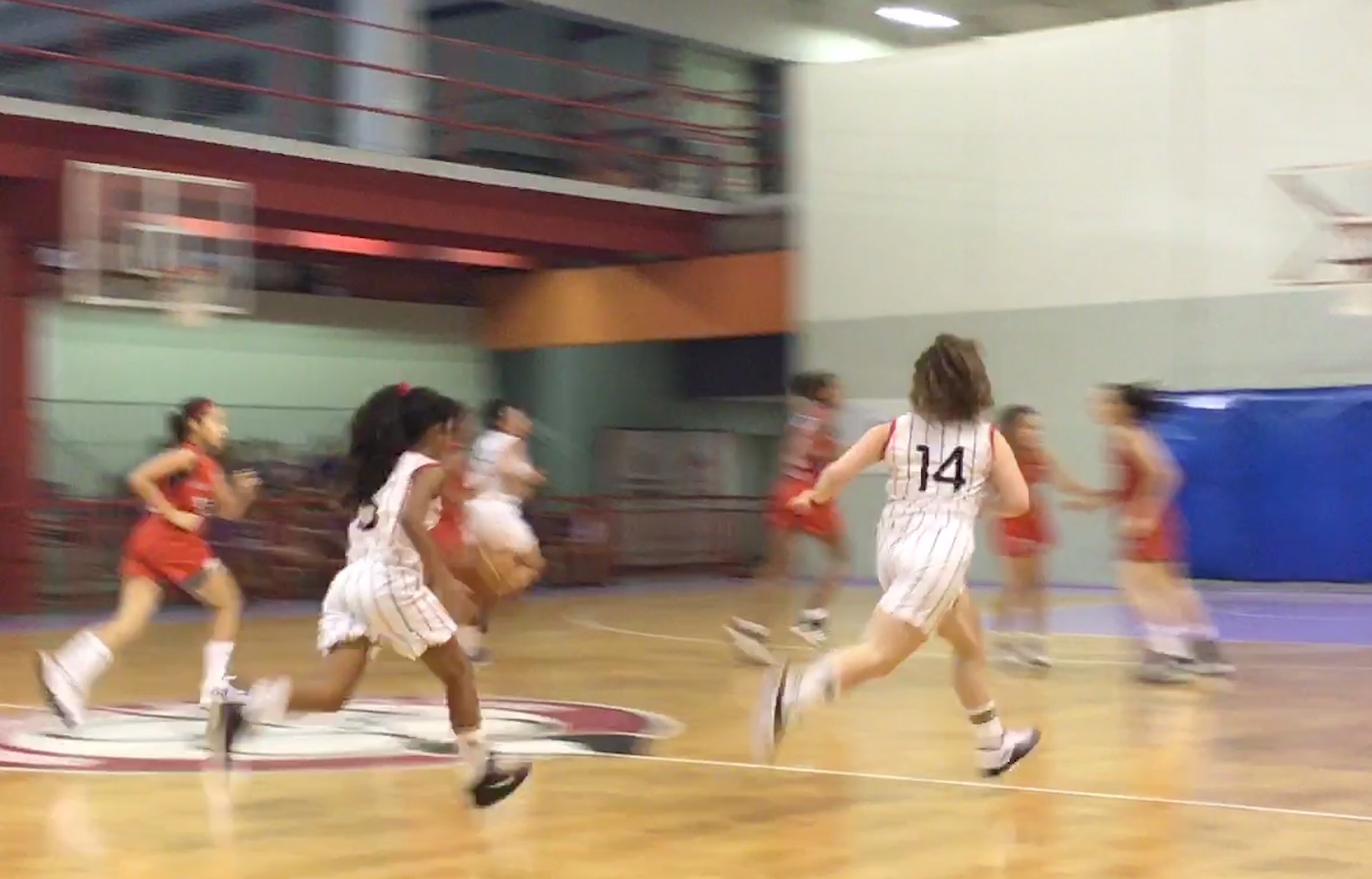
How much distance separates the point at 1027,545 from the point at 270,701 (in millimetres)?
5760

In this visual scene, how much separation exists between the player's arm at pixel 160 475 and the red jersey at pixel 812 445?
4.30 metres

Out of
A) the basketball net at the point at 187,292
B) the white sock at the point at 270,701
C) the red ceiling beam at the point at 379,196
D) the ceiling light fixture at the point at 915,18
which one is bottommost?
the white sock at the point at 270,701

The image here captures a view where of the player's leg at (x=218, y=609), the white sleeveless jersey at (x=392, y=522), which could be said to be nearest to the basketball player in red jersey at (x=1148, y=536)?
the player's leg at (x=218, y=609)

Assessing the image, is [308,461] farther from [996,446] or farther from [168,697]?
[996,446]

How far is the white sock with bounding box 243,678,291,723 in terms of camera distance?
6.43 meters

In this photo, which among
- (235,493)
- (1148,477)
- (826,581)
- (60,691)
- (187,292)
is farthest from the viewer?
(187,292)

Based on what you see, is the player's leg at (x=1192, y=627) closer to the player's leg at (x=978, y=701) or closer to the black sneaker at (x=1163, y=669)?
the black sneaker at (x=1163, y=669)

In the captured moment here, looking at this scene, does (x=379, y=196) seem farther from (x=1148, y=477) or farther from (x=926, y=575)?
(x=926, y=575)

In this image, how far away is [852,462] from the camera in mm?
6633

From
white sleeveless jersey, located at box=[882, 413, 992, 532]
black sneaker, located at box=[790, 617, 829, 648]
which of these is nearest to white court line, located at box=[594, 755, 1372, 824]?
white sleeveless jersey, located at box=[882, 413, 992, 532]

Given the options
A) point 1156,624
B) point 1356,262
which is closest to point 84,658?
point 1156,624

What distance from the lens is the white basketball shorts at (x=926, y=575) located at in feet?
21.5

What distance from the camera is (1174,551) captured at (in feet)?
35.0

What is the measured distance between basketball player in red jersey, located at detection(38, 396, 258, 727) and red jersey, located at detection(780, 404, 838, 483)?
4.11 metres
